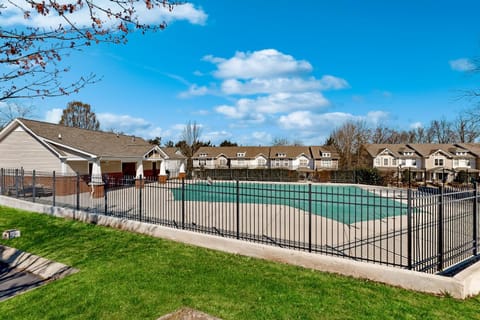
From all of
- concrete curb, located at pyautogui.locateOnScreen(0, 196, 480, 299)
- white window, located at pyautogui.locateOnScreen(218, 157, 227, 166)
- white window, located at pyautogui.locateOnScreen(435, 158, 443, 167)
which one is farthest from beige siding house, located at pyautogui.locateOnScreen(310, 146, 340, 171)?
concrete curb, located at pyautogui.locateOnScreen(0, 196, 480, 299)

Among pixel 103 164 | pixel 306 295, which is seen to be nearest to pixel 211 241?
pixel 306 295

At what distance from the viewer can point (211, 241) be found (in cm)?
740

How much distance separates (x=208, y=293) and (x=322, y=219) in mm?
9690

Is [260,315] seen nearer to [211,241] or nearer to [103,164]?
[211,241]

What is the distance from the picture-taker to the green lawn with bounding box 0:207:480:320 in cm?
413

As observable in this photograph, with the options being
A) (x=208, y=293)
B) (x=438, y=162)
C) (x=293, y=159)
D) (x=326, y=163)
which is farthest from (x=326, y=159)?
(x=208, y=293)

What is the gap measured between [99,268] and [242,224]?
632 cm

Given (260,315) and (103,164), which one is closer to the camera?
(260,315)

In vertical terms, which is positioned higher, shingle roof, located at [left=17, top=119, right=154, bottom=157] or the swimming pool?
shingle roof, located at [left=17, top=119, right=154, bottom=157]

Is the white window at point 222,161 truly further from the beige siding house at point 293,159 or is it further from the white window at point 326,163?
the white window at point 326,163

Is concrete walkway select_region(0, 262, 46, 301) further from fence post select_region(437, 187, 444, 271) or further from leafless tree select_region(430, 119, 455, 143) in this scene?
leafless tree select_region(430, 119, 455, 143)

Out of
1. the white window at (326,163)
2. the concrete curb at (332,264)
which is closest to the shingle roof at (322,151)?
the white window at (326,163)

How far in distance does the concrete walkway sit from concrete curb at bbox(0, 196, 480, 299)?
3064 millimetres

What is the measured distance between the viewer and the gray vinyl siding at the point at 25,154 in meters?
19.7
